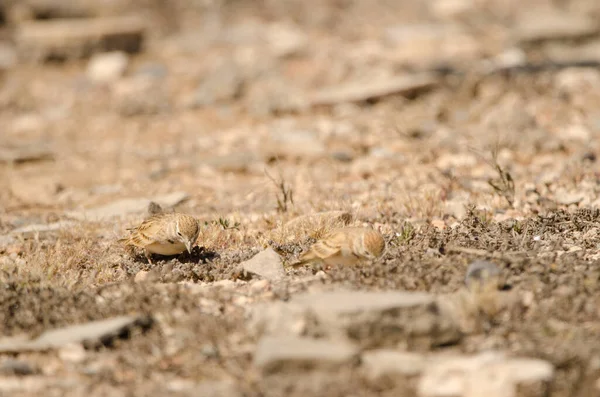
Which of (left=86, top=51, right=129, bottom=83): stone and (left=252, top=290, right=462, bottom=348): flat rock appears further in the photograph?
(left=86, top=51, right=129, bottom=83): stone

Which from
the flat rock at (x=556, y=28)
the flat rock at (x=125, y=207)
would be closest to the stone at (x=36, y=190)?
the flat rock at (x=125, y=207)

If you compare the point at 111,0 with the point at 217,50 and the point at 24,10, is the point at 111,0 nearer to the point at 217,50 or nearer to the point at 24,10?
the point at 24,10

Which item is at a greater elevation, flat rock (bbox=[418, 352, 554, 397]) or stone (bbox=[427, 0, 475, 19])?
stone (bbox=[427, 0, 475, 19])

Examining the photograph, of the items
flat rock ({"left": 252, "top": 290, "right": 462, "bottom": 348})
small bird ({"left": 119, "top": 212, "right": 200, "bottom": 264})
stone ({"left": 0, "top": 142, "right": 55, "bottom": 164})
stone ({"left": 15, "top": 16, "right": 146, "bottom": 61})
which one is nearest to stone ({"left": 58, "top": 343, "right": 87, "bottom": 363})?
flat rock ({"left": 252, "top": 290, "right": 462, "bottom": 348})

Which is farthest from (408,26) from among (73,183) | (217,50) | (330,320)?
(330,320)

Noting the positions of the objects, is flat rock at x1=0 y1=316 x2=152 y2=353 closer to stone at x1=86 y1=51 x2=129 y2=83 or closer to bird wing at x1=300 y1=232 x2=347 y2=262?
bird wing at x1=300 y1=232 x2=347 y2=262
